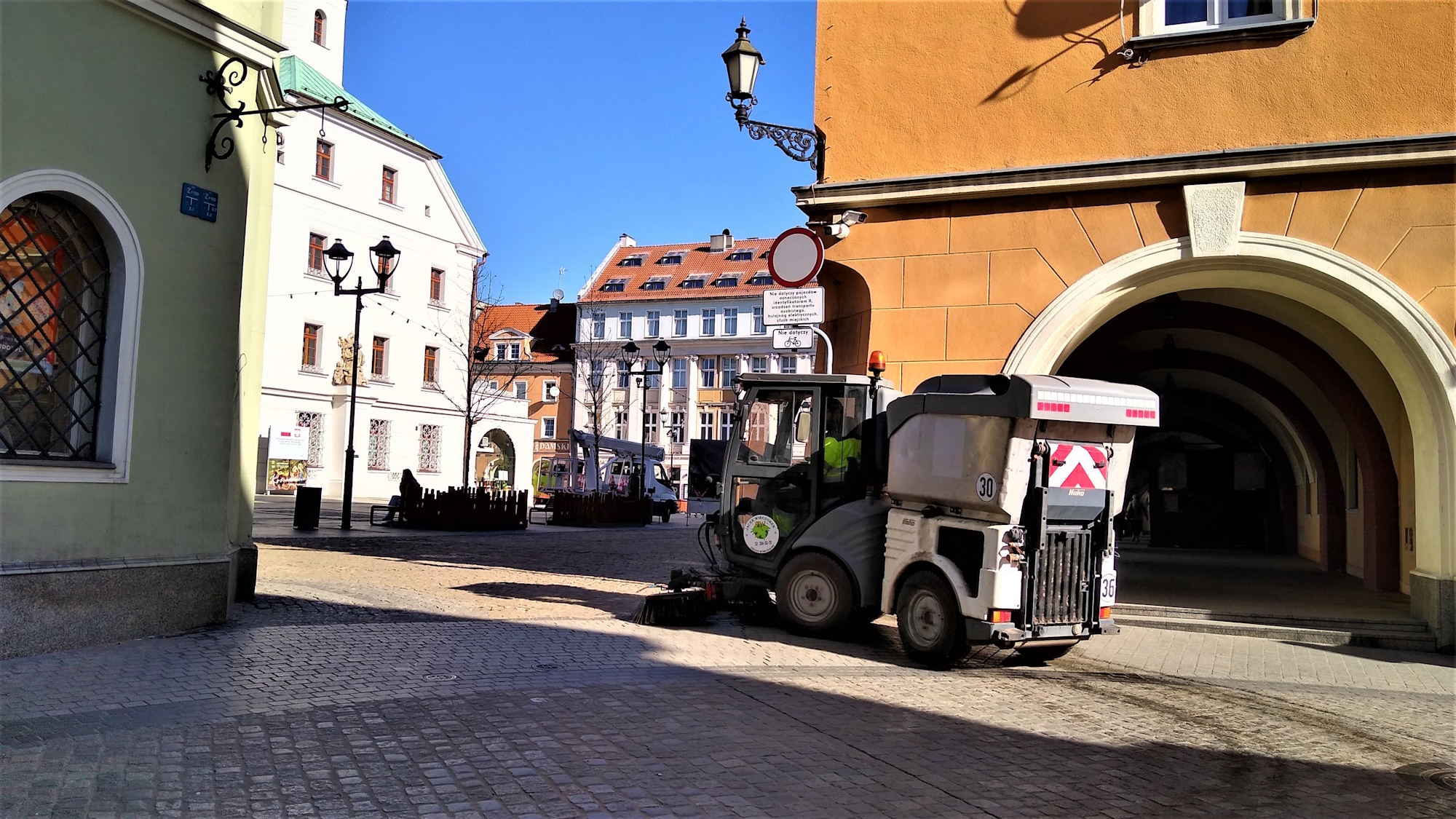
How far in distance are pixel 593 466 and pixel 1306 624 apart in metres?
27.9

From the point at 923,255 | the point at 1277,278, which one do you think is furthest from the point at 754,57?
the point at 1277,278

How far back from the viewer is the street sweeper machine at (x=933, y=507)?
8727 millimetres

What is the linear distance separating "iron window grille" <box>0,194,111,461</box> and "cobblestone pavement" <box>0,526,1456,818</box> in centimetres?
151

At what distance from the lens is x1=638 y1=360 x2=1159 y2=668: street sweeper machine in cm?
873

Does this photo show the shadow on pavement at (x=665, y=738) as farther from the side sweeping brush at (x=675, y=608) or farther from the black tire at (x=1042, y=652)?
the side sweeping brush at (x=675, y=608)

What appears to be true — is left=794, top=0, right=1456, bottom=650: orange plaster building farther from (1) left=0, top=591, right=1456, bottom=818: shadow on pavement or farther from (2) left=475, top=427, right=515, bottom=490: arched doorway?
(2) left=475, top=427, right=515, bottom=490: arched doorway

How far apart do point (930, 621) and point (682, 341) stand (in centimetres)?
6317

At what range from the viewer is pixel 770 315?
10617 millimetres

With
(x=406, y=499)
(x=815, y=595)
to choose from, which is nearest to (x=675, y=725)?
(x=815, y=595)

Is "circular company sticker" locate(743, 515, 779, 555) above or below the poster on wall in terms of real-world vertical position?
below

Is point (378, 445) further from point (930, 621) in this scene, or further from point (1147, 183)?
point (930, 621)

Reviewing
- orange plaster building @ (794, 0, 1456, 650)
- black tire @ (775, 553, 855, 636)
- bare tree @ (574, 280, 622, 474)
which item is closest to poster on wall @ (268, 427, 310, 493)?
bare tree @ (574, 280, 622, 474)

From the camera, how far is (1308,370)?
16688 millimetres

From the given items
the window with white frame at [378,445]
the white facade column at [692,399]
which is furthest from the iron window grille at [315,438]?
the white facade column at [692,399]
